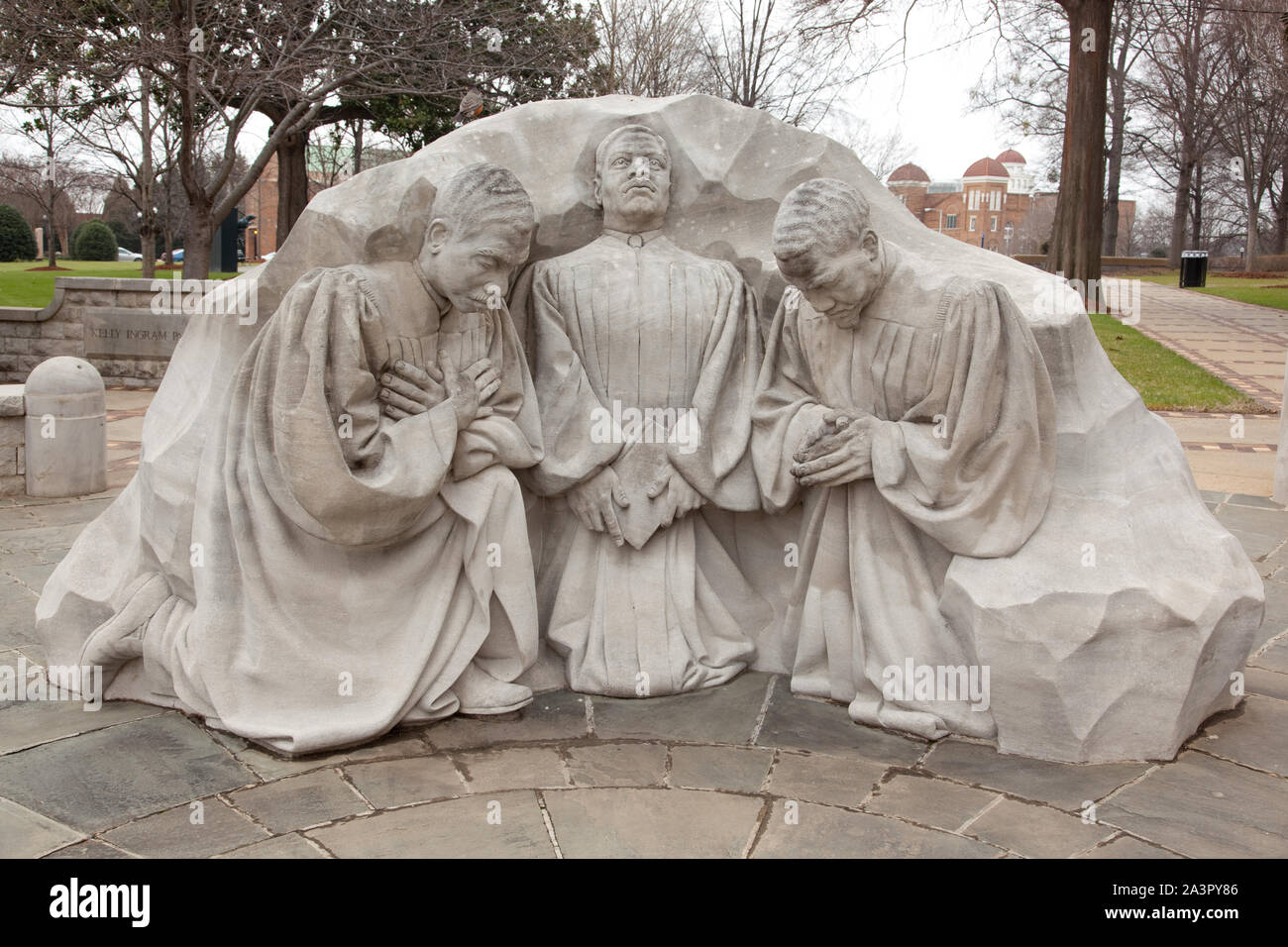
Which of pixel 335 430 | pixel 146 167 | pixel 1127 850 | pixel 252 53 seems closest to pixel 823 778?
pixel 1127 850

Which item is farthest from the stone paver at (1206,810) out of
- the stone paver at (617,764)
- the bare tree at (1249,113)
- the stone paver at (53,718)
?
the bare tree at (1249,113)

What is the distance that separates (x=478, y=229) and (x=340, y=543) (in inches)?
40.4

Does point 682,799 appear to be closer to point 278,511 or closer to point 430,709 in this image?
point 430,709

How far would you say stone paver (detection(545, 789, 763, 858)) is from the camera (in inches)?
114

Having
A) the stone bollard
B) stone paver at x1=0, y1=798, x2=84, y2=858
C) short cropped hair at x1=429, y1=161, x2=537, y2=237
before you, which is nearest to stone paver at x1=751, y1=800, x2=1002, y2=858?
stone paver at x1=0, y1=798, x2=84, y2=858

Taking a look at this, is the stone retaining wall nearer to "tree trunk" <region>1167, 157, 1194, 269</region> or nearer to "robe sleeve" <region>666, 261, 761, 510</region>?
"robe sleeve" <region>666, 261, 761, 510</region>

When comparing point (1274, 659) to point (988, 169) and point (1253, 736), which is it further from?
point (988, 169)

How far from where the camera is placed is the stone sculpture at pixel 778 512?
3.43 metres

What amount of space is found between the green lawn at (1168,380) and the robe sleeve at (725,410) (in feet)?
19.6

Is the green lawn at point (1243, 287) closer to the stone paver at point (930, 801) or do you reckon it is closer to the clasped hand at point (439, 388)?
the stone paver at point (930, 801)

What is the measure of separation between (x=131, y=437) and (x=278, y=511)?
6614 millimetres

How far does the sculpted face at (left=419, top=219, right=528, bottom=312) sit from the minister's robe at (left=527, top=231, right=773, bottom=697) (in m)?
0.50

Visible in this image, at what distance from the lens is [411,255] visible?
3.71m

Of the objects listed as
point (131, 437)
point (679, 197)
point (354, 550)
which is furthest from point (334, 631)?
point (131, 437)
